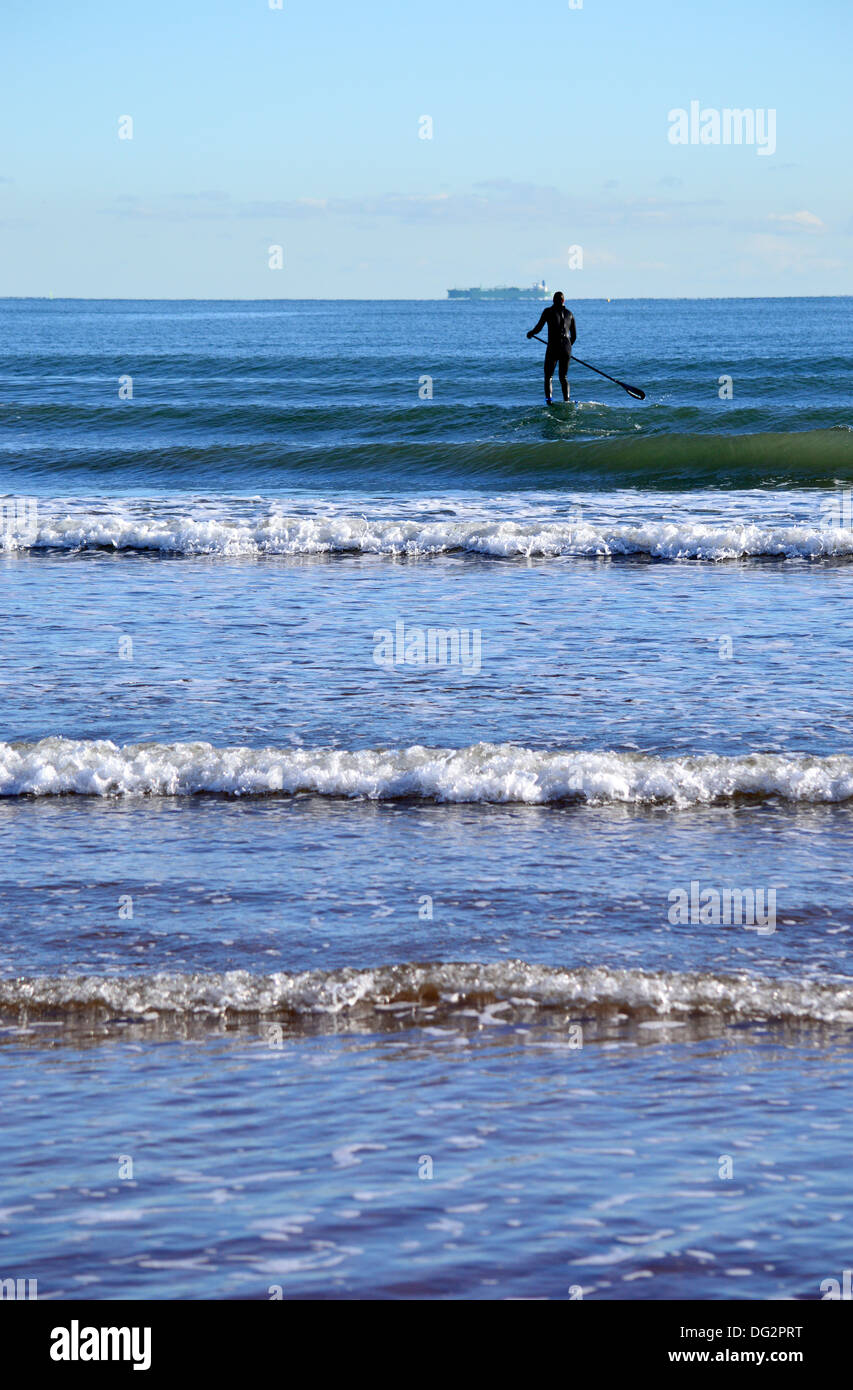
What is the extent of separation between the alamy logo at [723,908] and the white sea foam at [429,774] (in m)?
1.31

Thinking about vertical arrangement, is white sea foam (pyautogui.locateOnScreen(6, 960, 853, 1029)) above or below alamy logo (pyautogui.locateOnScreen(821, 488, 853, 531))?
below

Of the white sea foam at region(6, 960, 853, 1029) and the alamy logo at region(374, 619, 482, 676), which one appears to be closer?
the white sea foam at region(6, 960, 853, 1029)


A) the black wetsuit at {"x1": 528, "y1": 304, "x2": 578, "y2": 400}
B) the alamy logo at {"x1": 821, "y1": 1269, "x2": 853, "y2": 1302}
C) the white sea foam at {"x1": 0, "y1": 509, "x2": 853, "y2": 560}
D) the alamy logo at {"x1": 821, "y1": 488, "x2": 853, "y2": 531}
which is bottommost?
the alamy logo at {"x1": 821, "y1": 1269, "x2": 853, "y2": 1302}

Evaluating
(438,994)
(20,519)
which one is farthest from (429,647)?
(20,519)

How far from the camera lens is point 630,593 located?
1334 centimetres

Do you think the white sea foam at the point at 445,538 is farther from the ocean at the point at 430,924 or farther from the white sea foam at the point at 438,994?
the white sea foam at the point at 438,994

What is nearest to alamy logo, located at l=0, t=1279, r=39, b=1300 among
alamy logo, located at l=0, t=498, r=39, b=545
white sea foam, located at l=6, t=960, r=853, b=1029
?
white sea foam, located at l=6, t=960, r=853, b=1029

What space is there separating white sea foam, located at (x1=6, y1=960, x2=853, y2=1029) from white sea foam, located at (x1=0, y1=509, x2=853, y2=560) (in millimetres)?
11211

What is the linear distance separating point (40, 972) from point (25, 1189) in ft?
4.92

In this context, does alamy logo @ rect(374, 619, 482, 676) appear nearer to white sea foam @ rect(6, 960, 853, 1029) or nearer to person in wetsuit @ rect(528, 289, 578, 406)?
white sea foam @ rect(6, 960, 853, 1029)

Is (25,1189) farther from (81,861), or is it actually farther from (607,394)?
(607,394)

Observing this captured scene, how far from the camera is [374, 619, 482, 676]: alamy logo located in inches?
401
